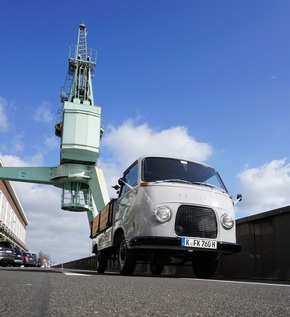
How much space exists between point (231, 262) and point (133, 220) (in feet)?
15.6

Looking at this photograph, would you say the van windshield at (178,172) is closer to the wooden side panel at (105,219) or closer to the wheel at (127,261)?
the wheel at (127,261)

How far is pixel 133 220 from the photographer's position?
820 centimetres

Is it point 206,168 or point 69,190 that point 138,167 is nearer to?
point 206,168

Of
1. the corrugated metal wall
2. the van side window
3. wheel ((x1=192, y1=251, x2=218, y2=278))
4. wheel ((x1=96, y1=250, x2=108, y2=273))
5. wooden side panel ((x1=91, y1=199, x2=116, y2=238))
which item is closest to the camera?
wheel ((x1=192, y1=251, x2=218, y2=278))

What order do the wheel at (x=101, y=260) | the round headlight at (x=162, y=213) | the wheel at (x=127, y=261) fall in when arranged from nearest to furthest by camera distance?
1. the round headlight at (x=162, y=213)
2. the wheel at (x=127, y=261)
3. the wheel at (x=101, y=260)

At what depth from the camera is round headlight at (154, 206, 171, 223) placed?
768 centimetres

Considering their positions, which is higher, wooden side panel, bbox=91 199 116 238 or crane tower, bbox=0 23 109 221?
crane tower, bbox=0 23 109 221

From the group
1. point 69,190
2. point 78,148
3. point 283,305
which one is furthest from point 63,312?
point 69,190

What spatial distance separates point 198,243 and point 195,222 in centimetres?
42

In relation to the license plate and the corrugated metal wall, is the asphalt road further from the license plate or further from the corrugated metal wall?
the corrugated metal wall

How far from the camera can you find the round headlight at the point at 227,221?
816 cm

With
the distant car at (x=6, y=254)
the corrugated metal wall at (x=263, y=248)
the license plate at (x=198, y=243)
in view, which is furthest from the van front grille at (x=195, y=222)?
the distant car at (x=6, y=254)

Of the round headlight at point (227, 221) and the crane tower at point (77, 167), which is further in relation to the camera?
the crane tower at point (77, 167)

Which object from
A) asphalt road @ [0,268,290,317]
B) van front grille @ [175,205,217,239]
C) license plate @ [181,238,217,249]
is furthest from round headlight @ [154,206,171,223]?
asphalt road @ [0,268,290,317]
